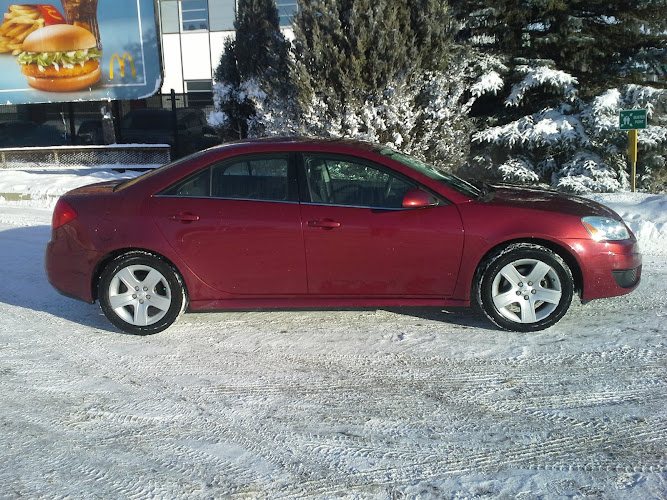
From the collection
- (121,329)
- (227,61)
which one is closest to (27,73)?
(227,61)

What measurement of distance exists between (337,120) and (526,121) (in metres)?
3.61

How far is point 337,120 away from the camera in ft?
33.9

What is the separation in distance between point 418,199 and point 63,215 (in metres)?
2.77

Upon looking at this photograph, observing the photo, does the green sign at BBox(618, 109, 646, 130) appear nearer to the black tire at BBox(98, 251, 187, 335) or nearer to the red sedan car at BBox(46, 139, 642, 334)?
the red sedan car at BBox(46, 139, 642, 334)

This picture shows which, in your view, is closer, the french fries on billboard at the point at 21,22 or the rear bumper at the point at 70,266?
the rear bumper at the point at 70,266

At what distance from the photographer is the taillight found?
522 cm

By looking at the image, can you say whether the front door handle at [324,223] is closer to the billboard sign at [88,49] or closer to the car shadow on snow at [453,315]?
the car shadow on snow at [453,315]

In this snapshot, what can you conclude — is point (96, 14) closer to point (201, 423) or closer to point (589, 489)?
point (201, 423)

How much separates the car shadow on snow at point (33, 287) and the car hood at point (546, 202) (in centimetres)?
324

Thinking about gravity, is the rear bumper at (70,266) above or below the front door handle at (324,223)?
below

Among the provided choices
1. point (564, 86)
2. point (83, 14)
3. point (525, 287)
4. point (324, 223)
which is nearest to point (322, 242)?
point (324, 223)

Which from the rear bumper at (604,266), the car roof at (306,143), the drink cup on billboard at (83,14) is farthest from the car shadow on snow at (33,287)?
the drink cup on billboard at (83,14)

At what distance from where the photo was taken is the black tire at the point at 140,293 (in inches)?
200

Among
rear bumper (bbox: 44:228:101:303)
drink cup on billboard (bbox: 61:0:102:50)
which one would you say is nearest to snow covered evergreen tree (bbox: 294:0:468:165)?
rear bumper (bbox: 44:228:101:303)
